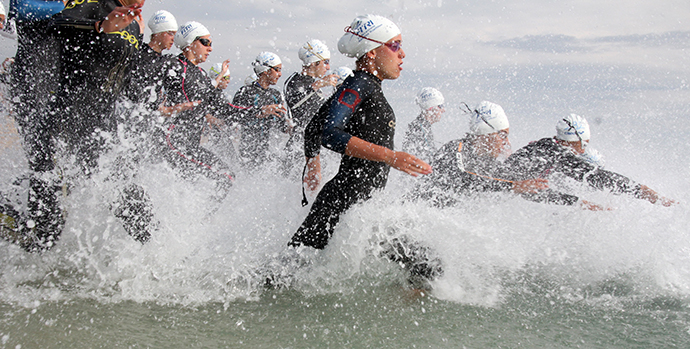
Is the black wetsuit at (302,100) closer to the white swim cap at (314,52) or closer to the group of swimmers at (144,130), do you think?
the white swim cap at (314,52)

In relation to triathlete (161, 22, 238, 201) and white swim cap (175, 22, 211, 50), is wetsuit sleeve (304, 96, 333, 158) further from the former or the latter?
white swim cap (175, 22, 211, 50)

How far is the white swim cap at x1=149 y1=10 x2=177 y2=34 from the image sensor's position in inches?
207

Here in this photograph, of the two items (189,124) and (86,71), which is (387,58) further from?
(189,124)

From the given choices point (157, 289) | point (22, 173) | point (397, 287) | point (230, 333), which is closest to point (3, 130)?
point (22, 173)

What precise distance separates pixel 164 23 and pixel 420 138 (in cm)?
438

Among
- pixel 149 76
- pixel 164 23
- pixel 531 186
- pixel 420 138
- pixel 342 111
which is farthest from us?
pixel 420 138

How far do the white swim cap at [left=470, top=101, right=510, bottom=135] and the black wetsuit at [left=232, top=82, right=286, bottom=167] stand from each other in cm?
325

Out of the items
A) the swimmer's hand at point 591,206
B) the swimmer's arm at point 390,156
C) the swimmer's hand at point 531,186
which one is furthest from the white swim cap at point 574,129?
the swimmer's arm at point 390,156

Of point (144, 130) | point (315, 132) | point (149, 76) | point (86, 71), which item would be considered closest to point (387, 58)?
point (315, 132)

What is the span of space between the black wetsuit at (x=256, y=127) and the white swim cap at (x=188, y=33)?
1686 mm

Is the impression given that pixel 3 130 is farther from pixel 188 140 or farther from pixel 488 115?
pixel 488 115

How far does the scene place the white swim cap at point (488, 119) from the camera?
4.85 metres

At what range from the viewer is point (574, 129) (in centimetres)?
552

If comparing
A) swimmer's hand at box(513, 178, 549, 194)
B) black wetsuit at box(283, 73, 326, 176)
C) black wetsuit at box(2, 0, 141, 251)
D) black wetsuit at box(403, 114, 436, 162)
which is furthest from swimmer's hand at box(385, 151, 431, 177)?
black wetsuit at box(403, 114, 436, 162)
